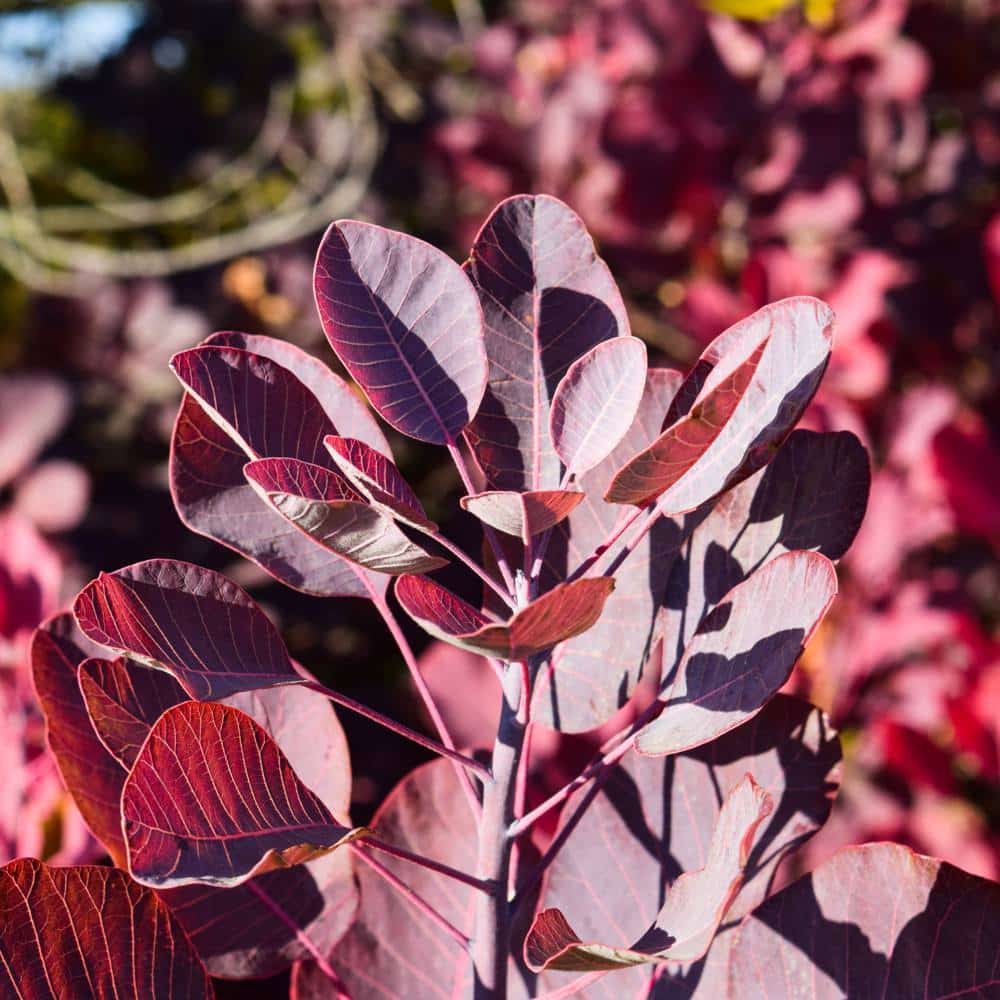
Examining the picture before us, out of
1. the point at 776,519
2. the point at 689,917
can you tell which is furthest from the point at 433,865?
the point at 776,519

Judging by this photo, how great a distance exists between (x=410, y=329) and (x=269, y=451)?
93 mm

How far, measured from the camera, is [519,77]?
7.29 feet

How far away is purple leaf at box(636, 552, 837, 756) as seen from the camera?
432mm

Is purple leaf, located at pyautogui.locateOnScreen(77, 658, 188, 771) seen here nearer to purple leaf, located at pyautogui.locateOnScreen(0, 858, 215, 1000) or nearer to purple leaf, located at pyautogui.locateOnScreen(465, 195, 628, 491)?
purple leaf, located at pyautogui.locateOnScreen(0, 858, 215, 1000)

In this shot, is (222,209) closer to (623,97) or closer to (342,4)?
(342,4)

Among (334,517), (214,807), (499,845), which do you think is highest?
(334,517)

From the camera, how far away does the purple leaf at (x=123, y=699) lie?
510mm

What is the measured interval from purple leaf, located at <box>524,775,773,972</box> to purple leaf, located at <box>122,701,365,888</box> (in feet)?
0.33

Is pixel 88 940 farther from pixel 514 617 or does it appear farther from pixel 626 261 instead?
pixel 626 261

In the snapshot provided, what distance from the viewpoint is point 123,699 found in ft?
1.73

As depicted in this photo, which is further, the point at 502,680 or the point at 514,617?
the point at 502,680

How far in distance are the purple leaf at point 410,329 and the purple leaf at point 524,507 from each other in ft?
0.25

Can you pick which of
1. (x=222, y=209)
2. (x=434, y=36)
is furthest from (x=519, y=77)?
(x=222, y=209)

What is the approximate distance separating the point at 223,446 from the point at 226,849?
23cm
